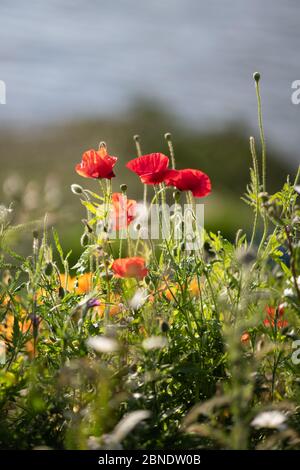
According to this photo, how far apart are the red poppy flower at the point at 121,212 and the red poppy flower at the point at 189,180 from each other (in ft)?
0.37

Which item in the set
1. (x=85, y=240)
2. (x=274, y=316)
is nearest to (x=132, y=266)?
(x=85, y=240)

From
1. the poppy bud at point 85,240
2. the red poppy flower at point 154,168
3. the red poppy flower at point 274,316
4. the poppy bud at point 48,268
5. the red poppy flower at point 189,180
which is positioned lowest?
the red poppy flower at point 274,316

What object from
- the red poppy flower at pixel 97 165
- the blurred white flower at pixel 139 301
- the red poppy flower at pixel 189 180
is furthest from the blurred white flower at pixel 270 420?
the red poppy flower at pixel 97 165

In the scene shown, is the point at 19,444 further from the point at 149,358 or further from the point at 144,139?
the point at 144,139

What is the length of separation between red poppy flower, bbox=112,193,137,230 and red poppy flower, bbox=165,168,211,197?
0.11 metres

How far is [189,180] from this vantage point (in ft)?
5.28

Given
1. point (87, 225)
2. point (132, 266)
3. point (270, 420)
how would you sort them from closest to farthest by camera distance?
point (270, 420), point (132, 266), point (87, 225)

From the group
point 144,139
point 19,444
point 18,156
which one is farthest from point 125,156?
point 19,444

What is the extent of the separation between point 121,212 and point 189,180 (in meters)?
0.17

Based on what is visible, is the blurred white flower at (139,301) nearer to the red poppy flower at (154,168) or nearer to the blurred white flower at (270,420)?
the red poppy flower at (154,168)

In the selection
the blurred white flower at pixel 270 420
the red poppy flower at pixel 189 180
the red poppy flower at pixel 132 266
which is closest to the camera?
the blurred white flower at pixel 270 420

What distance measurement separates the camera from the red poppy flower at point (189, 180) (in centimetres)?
161

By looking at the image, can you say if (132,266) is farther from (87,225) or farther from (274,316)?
(274,316)

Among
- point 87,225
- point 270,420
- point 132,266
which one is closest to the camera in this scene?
point 270,420
